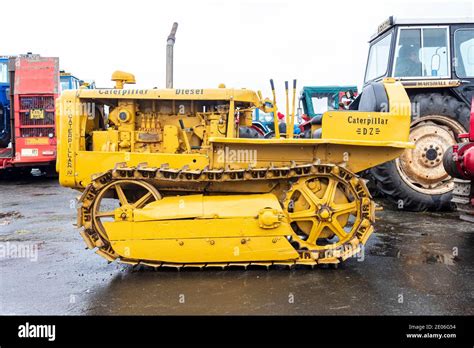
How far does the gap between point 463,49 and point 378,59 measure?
1569 millimetres

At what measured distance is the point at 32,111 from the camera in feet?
43.4

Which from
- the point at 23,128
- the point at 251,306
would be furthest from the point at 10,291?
the point at 23,128

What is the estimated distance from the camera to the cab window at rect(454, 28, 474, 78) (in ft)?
28.1

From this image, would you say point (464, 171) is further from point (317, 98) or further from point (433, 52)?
point (317, 98)

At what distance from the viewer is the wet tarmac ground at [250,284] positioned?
13.5 feet

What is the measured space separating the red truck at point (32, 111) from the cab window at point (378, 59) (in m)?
8.71

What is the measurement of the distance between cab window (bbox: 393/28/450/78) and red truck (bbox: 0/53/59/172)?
9.49m

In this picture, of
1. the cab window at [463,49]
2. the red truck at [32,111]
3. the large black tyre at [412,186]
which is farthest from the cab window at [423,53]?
the red truck at [32,111]

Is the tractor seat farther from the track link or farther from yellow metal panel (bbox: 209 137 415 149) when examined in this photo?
the track link

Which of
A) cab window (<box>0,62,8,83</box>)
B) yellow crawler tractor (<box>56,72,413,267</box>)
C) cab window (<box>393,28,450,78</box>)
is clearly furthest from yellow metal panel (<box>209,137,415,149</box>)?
cab window (<box>0,62,8,83</box>)

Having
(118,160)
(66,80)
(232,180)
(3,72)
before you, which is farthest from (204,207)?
(66,80)

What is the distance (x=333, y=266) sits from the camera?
17.2 ft
